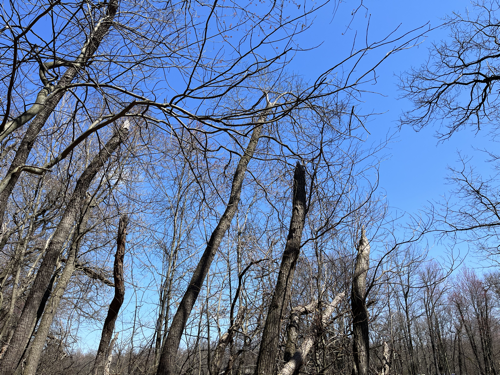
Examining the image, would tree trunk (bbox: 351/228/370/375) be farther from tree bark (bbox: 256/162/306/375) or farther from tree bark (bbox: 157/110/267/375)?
tree bark (bbox: 157/110/267/375)

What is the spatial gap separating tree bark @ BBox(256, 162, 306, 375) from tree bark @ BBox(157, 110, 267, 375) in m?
0.92

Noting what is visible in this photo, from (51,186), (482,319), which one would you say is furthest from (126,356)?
(482,319)

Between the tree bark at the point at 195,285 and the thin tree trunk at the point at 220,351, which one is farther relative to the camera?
the thin tree trunk at the point at 220,351

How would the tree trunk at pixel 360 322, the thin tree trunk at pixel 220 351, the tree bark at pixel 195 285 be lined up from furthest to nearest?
1. the thin tree trunk at pixel 220 351
2. the tree bark at pixel 195 285
3. the tree trunk at pixel 360 322

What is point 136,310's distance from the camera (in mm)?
6086

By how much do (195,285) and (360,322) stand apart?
9.42ft

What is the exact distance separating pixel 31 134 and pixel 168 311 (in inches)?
235

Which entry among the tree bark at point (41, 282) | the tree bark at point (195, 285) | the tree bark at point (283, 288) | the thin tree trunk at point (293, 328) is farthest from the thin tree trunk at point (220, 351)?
the tree bark at point (41, 282)

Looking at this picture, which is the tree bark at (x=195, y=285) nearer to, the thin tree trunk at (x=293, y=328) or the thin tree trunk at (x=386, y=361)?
the thin tree trunk at (x=293, y=328)

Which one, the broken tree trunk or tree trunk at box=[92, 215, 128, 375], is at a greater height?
tree trunk at box=[92, 215, 128, 375]

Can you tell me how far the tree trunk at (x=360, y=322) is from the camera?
14.8ft

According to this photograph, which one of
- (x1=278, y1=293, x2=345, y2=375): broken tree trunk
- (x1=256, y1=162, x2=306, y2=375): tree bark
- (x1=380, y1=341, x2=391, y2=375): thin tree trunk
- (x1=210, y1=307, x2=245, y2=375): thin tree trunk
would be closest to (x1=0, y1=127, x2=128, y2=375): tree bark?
(x1=256, y1=162, x2=306, y2=375): tree bark

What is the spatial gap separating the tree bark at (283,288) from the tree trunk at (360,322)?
109 centimetres

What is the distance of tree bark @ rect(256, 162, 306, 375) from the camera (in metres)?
3.84
